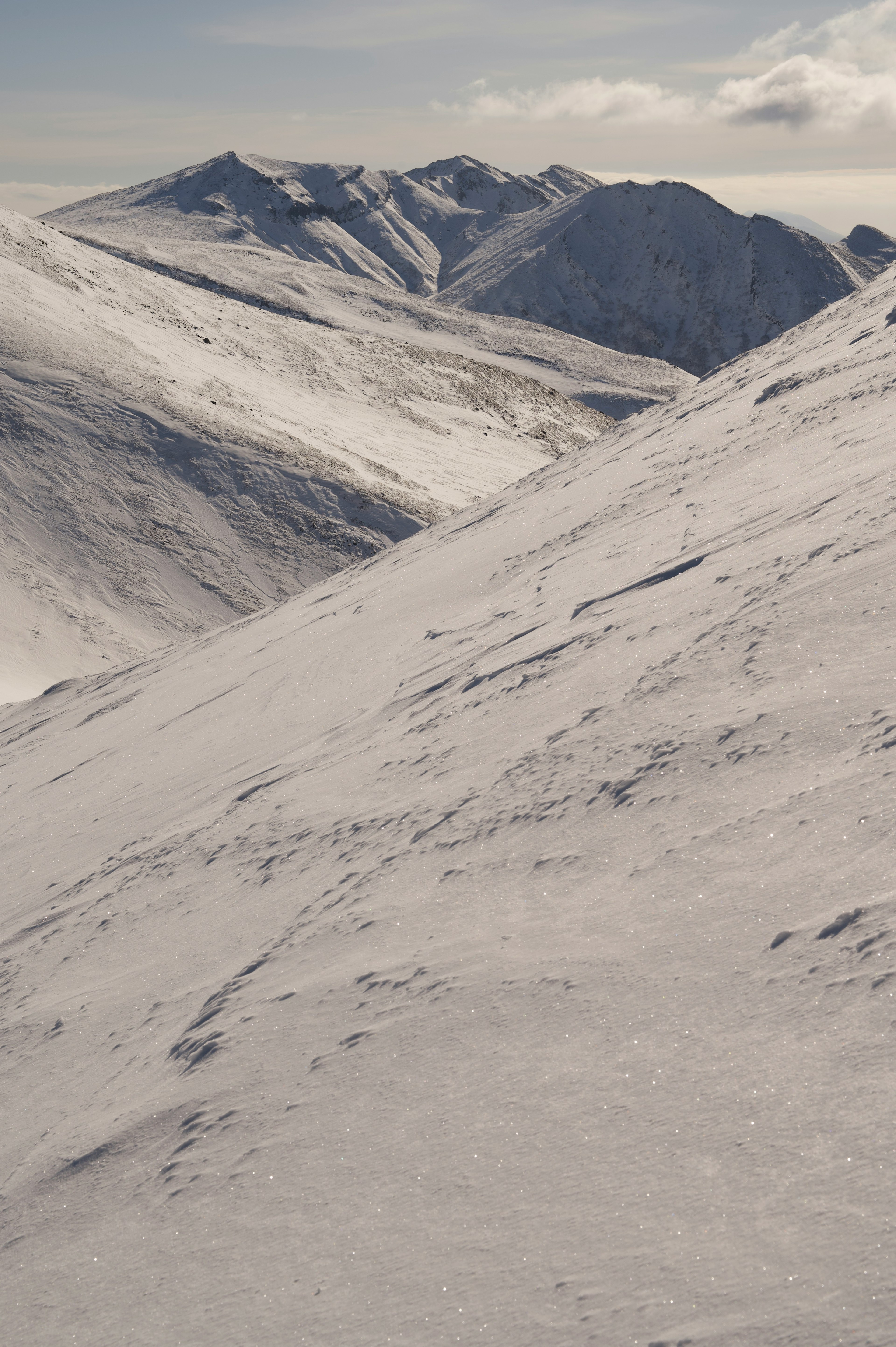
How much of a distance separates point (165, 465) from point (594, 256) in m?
123

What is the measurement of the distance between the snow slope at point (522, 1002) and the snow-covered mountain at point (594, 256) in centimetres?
11140

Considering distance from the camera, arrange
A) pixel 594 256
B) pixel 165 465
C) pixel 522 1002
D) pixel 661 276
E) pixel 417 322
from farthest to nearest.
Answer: pixel 661 276 < pixel 594 256 < pixel 417 322 < pixel 165 465 < pixel 522 1002

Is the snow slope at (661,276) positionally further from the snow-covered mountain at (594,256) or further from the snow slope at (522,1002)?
the snow slope at (522,1002)

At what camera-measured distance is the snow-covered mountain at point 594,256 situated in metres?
124

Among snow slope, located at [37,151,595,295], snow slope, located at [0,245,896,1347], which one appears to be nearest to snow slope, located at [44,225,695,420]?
snow slope, located at [37,151,595,295]

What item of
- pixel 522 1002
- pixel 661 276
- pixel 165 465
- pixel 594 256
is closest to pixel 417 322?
pixel 165 465

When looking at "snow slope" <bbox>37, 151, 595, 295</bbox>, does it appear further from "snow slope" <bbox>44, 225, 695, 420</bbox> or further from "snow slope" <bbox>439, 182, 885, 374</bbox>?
"snow slope" <bbox>44, 225, 695, 420</bbox>

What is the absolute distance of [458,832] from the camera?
5.10 m

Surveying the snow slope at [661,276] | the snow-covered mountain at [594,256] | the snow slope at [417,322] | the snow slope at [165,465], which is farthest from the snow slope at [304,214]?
the snow slope at [165,465]

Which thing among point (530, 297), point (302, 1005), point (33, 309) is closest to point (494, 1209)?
point (302, 1005)

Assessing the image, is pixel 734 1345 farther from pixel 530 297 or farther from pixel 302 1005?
pixel 530 297

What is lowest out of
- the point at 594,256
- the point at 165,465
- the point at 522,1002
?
the point at 522,1002

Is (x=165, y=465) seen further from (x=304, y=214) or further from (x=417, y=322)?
(x=304, y=214)

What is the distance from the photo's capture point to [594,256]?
13250 centimetres
